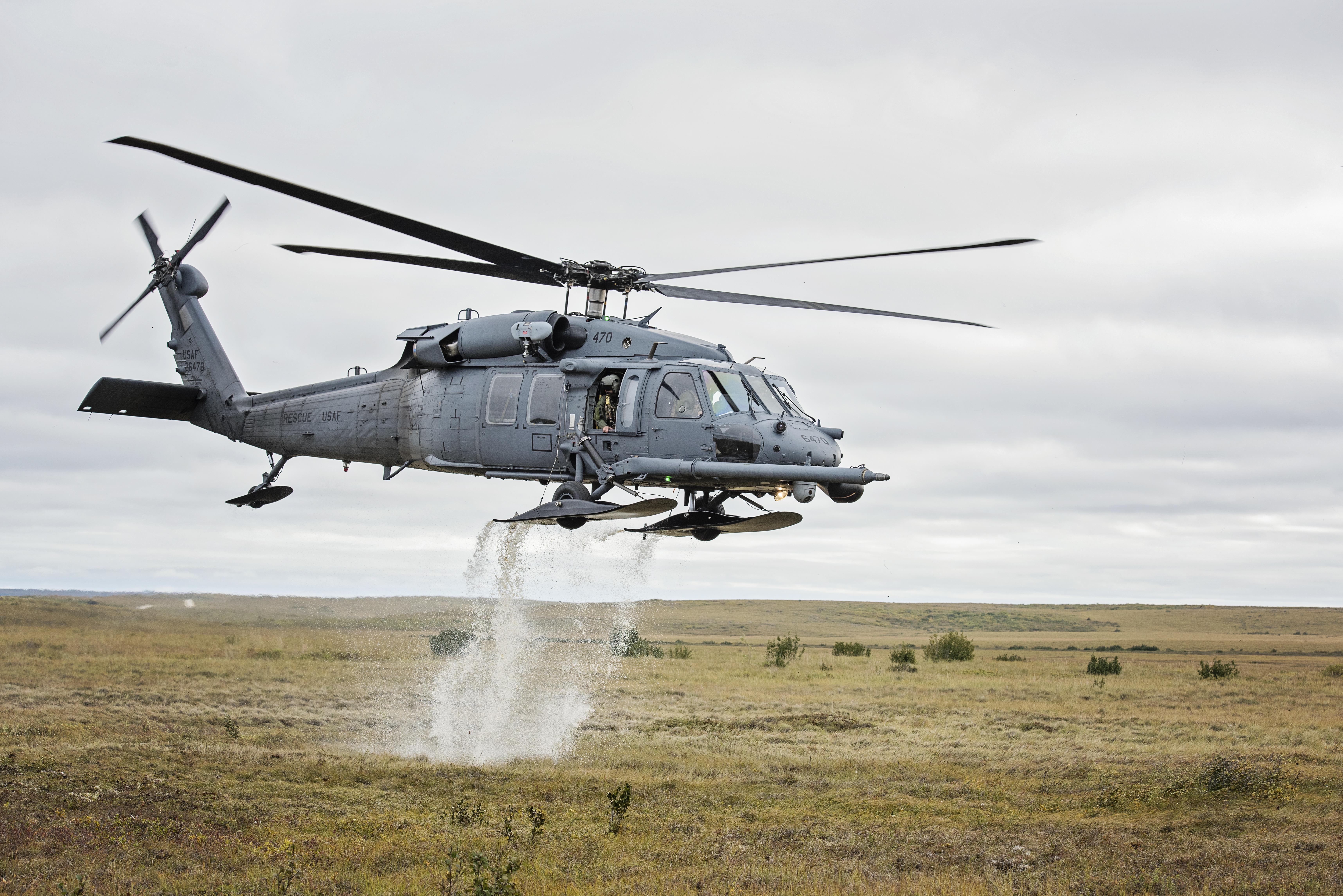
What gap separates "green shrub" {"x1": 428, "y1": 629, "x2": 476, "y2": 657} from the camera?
133ft

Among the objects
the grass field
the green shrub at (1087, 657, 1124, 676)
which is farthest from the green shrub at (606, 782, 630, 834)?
the green shrub at (1087, 657, 1124, 676)

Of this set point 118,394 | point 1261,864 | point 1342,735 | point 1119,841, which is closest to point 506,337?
point 118,394

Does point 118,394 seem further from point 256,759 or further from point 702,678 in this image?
point 702,678

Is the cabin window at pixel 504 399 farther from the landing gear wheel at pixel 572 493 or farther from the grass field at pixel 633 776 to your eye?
the grass field at pixel 633 776

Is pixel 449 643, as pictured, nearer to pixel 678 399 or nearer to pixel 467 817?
pixel 467 817

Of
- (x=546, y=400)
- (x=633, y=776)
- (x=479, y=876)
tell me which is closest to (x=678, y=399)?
(x=546, y=400)

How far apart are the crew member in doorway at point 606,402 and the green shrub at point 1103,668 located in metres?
35.9

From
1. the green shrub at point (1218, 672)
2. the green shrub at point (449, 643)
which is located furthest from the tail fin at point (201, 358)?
the green shrub at point (1218, 672)

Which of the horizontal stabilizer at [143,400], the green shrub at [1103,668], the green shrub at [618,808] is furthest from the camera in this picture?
the green shrub at [1103,668]

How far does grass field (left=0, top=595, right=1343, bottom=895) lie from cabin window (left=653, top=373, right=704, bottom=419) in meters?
5.82

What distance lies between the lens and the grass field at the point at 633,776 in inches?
553

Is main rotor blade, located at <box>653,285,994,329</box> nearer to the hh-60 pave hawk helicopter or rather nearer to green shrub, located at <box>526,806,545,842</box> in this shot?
the hh-60 pave hawk helicopter

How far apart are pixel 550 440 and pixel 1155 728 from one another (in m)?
19.8

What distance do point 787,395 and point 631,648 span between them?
34800 millimetres
